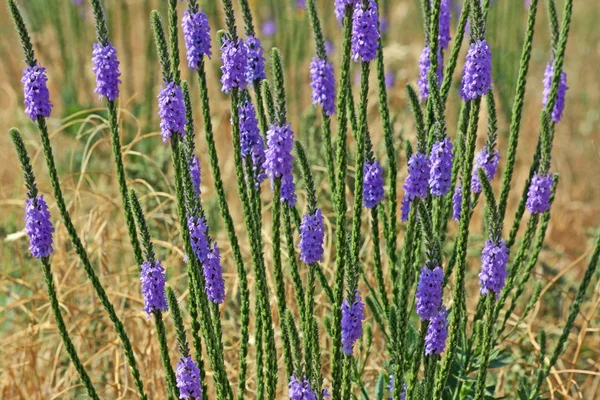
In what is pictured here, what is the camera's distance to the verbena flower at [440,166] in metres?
A: 2.06

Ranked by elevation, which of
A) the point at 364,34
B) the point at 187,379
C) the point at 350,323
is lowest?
the point at 187,379

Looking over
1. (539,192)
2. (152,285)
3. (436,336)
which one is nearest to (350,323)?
(436,336)

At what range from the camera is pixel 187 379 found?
2.01 m

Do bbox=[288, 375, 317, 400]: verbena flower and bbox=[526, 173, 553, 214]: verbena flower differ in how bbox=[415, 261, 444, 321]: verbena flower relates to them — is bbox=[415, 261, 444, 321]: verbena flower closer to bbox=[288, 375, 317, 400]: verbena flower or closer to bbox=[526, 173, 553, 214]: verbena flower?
bbox=[288, 375, 317, 400]: verbena flower

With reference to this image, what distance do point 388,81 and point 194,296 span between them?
4.01m

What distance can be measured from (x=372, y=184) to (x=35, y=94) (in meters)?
0.99

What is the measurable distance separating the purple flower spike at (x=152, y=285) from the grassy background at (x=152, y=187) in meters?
1.00

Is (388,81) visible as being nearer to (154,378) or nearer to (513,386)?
(513,386)

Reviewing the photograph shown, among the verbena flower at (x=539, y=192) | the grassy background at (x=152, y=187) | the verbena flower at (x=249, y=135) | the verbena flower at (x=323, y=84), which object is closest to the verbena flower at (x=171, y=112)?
the verbena flower at (x=249, y=135)

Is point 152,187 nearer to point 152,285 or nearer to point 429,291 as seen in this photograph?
point 152,285

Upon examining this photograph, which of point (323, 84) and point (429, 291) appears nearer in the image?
point (429, 291)

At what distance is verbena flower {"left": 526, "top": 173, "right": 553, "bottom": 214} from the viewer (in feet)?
8.05

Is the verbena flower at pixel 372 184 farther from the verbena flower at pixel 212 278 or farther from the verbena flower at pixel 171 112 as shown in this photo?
the verbena flower at pixel 171 112

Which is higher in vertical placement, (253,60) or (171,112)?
(253,60)
